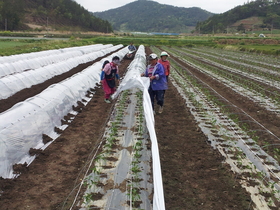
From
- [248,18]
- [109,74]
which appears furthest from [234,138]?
[248,18]

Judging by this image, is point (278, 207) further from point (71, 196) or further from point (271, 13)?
point (271, 13)

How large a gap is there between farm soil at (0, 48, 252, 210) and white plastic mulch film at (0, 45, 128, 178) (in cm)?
22

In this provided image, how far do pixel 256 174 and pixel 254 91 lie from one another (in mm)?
6081

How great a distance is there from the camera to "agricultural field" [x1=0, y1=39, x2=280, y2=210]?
3.42m

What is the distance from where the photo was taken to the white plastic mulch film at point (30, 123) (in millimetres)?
4223

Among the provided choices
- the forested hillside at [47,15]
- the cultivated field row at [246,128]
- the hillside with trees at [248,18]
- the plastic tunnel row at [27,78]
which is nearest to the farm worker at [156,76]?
the cultivated field row at [246,128]

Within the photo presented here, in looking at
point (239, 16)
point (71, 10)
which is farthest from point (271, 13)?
point (71, 10)

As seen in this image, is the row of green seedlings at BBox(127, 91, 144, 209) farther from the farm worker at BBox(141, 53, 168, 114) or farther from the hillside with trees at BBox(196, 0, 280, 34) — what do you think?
the hillside with trees at BBox(196, 0, 280, 34)

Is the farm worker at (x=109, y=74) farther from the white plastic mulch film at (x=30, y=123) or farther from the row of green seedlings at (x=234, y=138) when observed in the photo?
the row of green seedlings at (x=234, y=138)

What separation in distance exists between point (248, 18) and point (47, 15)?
2666 inches

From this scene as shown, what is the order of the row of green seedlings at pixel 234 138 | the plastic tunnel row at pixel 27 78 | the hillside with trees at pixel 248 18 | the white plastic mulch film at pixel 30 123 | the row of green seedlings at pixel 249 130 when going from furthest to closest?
the hillside with trees at pixel 248 18 < the plastic tunnel row at pixel 27 78 < the row of green seedlings at pixel 249 130 < the white plastic mulch film at pixel 30 123 < the row of green seedlings at pixel 234 138

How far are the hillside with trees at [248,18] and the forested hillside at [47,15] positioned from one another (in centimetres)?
3628

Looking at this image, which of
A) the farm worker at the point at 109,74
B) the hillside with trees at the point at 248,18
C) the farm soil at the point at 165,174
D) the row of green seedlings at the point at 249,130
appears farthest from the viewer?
the hillside with trees at the point at 248,18

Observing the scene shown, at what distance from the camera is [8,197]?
3.47 metres
